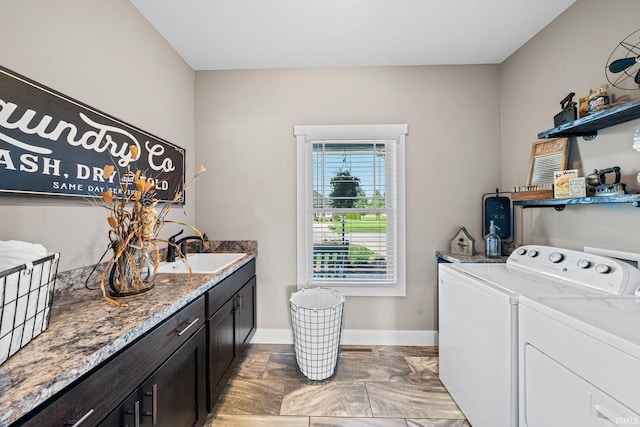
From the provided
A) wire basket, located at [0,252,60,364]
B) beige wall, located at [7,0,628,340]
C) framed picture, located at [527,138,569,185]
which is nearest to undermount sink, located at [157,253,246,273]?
beige wall, located at [7,0,628,340]

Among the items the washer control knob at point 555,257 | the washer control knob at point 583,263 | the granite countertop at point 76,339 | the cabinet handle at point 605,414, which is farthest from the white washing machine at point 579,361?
the granite countertop at point 76,339

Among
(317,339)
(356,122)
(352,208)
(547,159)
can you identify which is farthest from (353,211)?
(547,159)

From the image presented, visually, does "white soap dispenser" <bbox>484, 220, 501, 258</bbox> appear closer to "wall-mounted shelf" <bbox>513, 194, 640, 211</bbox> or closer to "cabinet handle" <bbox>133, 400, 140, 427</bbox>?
"wall-mounted shelf" <bbox>513, 194, 640, 211</bbox>

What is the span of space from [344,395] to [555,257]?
1.64m

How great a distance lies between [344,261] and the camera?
8.20ft

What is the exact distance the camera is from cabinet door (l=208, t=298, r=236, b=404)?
61.2 inches

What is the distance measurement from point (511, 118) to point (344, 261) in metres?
2.01

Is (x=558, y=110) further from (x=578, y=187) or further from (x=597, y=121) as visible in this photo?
(x=578, y=187)

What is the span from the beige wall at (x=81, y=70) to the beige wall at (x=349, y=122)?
2.01 feet

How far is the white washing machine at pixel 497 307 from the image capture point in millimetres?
1199

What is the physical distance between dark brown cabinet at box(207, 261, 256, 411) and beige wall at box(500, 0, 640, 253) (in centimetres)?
240

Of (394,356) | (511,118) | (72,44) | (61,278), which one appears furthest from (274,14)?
(394,356)

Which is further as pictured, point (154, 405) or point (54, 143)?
point (54, 143)

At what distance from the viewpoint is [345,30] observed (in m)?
1.96
